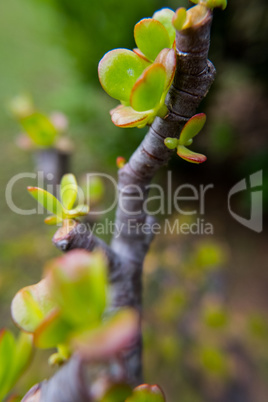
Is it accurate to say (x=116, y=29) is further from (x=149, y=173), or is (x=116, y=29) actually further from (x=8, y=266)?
(x=149, y=173)

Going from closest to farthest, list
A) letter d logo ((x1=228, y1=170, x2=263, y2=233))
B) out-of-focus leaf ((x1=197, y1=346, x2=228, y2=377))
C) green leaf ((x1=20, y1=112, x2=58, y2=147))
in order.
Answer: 1. green leaf ((x1=20, y1=112, x2=58, y2=147))
2. out-of-focus leaf ((x1=197, y1=346, x2=228, y2=377))
3. letter d logo ((x1=228, y1=170, x2=263, y2=233))

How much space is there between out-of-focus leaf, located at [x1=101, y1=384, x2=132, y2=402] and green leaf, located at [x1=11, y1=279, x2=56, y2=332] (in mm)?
54

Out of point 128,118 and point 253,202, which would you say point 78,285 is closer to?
point 128,118

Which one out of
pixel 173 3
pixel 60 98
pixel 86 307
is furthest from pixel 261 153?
pixel 86 307

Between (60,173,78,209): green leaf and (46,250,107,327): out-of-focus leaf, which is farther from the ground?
(60,173,78,209): green leaf

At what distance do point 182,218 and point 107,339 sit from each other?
Answer: 103 cm

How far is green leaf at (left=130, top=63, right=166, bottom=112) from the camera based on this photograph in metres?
0.19

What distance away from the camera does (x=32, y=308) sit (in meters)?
0.19

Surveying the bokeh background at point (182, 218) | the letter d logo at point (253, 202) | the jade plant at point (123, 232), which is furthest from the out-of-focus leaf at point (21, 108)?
the letter d logo at point (253, 202)

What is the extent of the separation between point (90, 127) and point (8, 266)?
68 cm

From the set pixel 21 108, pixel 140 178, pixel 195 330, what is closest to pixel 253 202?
pixel 195 330

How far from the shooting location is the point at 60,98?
151cm

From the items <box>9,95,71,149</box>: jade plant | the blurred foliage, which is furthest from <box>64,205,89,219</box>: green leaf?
the blurred foliage

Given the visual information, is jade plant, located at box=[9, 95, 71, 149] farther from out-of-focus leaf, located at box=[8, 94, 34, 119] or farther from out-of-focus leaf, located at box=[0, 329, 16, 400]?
out-of-focus leaf, located at box=[0, 329, 16, 400]
